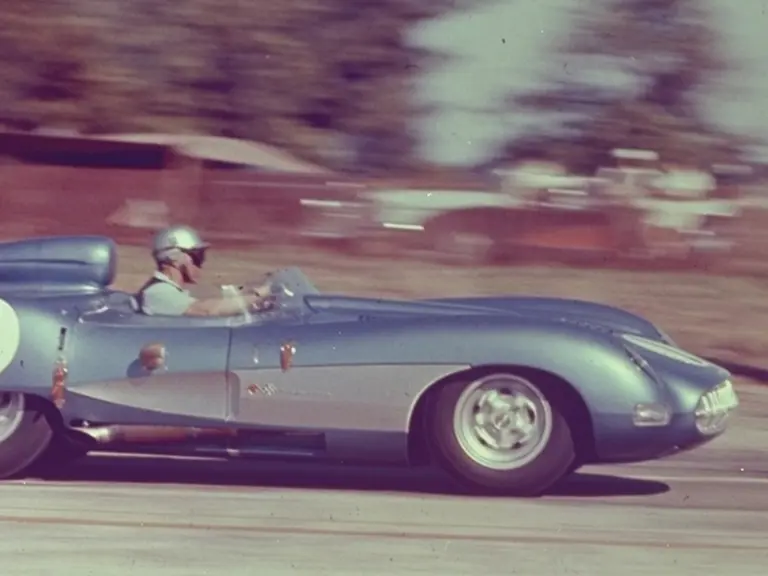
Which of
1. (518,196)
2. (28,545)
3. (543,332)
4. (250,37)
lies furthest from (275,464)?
(250,37)

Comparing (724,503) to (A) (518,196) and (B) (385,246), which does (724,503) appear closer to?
(B) (385,246)

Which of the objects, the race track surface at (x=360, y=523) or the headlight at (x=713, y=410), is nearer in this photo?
the race track surface at (x=360, y=523)

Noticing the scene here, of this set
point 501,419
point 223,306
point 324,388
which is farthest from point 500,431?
point 223,306

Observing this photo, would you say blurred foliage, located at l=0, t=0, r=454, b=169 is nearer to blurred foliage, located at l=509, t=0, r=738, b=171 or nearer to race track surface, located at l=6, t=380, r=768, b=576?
blurred foliage, located at l=509, t=0, r=738, b=171

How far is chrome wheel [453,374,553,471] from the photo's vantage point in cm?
721

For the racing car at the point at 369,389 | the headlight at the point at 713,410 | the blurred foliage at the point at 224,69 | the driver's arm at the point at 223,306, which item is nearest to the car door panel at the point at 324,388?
the racing car at the point at 369,389

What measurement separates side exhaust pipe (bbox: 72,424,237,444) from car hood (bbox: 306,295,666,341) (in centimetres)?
69

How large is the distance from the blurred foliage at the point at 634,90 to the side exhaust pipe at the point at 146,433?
77.9ft

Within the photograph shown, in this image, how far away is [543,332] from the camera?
7176 mm

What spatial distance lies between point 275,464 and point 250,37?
2338cm

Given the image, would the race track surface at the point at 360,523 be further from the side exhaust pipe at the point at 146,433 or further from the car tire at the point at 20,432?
the side exhaust pipe at the point at 146,433

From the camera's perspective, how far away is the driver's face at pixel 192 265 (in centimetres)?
777

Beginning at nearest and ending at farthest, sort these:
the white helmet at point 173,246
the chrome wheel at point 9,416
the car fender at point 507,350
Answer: the car fender at point 507,350 → the chrome wheel at point 9,416 → the white helmet at point 173,246

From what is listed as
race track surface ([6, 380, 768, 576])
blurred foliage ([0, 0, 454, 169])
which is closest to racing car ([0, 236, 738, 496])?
race track surface ([6, 380, 768, 576])
